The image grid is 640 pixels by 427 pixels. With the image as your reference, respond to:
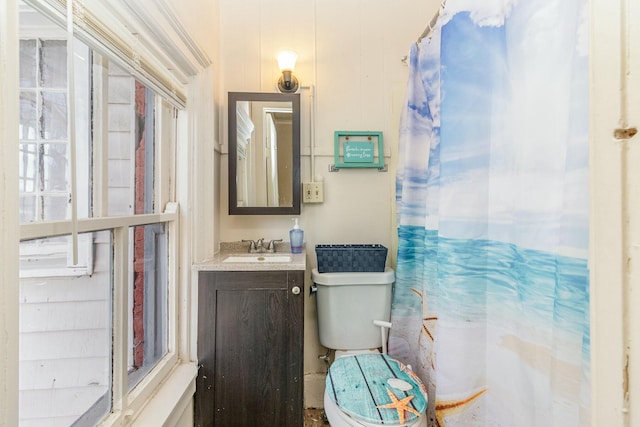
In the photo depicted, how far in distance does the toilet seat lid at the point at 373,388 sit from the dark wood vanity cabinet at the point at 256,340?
238 millimetres

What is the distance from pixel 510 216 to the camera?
78cm

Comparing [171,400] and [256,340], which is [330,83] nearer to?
[256,340]

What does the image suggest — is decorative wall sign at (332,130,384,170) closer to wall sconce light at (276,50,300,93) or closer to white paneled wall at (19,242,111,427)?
wall sconce light at (276,50,300,93)

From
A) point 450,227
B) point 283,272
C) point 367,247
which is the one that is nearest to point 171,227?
point 283,272

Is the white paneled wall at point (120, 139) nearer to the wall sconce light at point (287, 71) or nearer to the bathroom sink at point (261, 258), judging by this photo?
the bathroom sink at point (261, 258)

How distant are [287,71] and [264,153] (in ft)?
1.50

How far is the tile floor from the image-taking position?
147 cm

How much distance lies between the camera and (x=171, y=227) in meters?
1.23

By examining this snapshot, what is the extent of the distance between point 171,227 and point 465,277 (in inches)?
45.9

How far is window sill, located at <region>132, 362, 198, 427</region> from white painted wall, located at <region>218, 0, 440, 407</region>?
641 mm

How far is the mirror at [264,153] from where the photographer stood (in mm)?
1498

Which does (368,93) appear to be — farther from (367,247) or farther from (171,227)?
(171,227)

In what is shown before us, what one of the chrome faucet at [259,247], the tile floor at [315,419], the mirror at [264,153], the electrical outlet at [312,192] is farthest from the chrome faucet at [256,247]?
the tile floor at [315,419]

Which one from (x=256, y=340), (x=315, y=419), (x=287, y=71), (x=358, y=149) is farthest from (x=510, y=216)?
(x=315, y=419)
